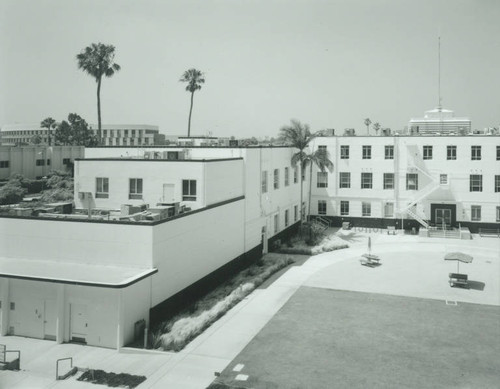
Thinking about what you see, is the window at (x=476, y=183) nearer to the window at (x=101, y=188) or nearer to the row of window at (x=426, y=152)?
the row of window at (x=426, y=152)

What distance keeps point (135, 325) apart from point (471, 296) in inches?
741

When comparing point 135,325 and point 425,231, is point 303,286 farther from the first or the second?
point 425,231

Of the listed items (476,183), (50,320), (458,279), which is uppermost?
(476,183)

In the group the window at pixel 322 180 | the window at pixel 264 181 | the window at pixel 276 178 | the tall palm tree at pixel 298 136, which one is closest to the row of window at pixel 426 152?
the window at pixel 322 180

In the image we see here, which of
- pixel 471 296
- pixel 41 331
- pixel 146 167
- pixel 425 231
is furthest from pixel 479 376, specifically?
pixel 425 231

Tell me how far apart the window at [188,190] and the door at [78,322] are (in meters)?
9.75

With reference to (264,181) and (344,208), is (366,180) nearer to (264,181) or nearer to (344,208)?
(344,208)

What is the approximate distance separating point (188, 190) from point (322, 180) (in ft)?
88.4

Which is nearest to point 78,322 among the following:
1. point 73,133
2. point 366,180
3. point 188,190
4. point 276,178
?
point 188,190

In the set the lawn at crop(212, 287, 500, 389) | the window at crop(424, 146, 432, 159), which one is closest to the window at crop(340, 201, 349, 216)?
the window at crop(424, 146, 432, 159)

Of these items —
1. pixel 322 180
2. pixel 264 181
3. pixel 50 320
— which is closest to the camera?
pixel 50 320

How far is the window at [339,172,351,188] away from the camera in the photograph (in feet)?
169

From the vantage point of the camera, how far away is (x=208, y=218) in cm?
2770

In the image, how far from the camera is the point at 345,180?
51562mm
